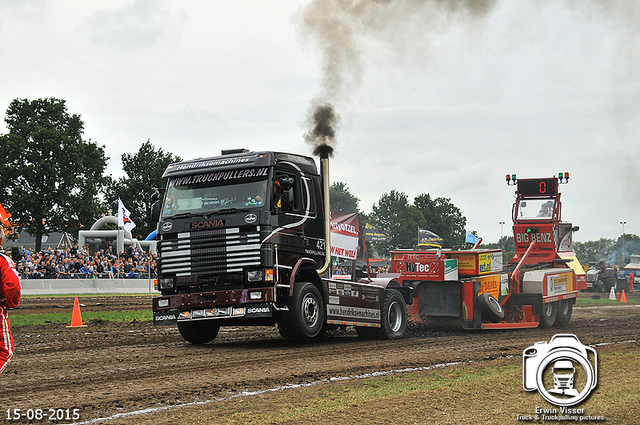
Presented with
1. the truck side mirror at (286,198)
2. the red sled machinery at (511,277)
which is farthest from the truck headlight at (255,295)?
the red sled machinery at (511,277)

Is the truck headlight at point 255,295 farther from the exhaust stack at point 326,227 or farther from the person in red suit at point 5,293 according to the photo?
the person in red suit at point 5,293

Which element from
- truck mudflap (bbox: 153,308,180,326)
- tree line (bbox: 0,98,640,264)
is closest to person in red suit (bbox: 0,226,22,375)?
truck mudflap (bbox: 153,308,180,326)

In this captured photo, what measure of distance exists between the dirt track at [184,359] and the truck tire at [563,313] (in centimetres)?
79

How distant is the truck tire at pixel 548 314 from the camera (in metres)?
17.3

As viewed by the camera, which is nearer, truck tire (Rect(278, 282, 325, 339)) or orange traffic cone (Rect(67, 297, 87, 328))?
truck tire (Rect(278, 282, 325, 339))

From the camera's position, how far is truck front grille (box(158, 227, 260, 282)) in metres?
11.6

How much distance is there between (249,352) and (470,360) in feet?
11.7

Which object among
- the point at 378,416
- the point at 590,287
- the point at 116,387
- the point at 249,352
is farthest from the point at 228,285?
the point at 590,287

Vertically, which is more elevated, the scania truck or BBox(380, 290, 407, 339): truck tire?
the scania truck

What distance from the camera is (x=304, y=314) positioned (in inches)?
476

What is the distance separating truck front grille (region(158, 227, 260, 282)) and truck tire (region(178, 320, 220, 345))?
48.4 inches

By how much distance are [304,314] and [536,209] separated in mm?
9868

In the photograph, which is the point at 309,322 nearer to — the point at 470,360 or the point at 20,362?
the point at 470,360

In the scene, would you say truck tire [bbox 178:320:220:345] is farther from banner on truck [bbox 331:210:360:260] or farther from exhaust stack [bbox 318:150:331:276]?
banner on truck [bbox 331:210:360:260]
